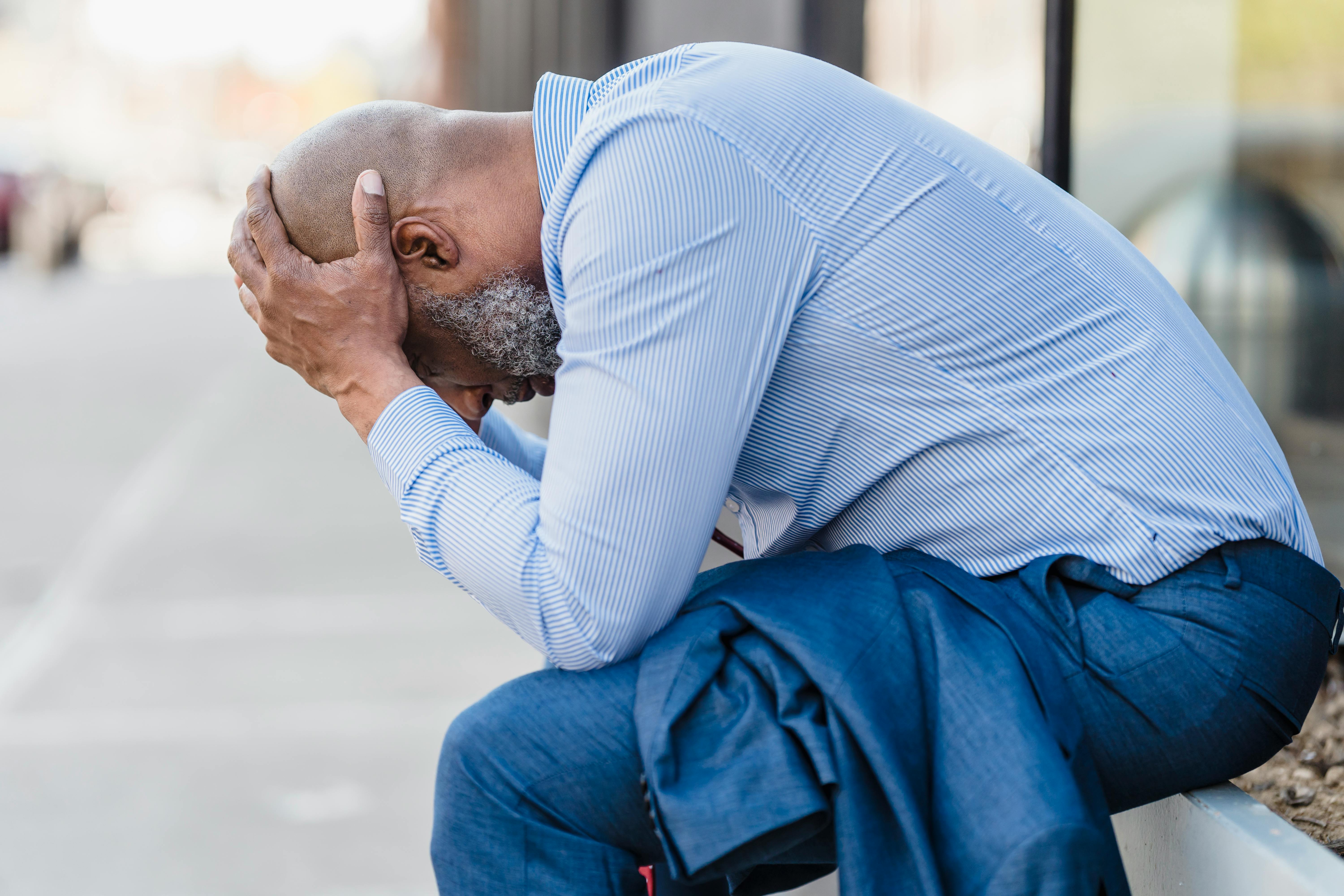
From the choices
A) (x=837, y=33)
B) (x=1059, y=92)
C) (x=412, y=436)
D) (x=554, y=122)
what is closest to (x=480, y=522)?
(x=412, y=436)

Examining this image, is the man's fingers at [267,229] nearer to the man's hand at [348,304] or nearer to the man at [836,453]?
the man's hand at [348,304]

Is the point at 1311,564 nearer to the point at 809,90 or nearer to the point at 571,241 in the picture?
the point at 809,90

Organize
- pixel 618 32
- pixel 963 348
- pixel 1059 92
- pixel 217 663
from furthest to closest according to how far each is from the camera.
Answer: pixel 618 32 < pixel 217 663 < pixel 1059 92 < pixel 963 348

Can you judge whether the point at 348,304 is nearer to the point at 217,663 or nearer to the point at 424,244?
the point at 424,244

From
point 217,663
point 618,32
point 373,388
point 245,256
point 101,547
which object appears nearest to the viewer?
point 373,388

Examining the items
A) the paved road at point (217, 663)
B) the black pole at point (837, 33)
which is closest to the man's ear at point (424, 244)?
the paved road at point (217, 663)

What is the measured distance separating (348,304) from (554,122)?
342mm

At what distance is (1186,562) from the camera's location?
1.38 m

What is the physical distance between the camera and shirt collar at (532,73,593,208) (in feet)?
5.12

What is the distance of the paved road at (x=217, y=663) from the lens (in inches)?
114

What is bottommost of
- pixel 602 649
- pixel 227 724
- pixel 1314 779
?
pixel 227 724

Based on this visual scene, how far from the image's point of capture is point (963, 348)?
1.39m

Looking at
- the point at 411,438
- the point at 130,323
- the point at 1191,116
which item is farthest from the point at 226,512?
the point at 130,323

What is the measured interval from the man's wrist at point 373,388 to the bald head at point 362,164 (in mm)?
170
